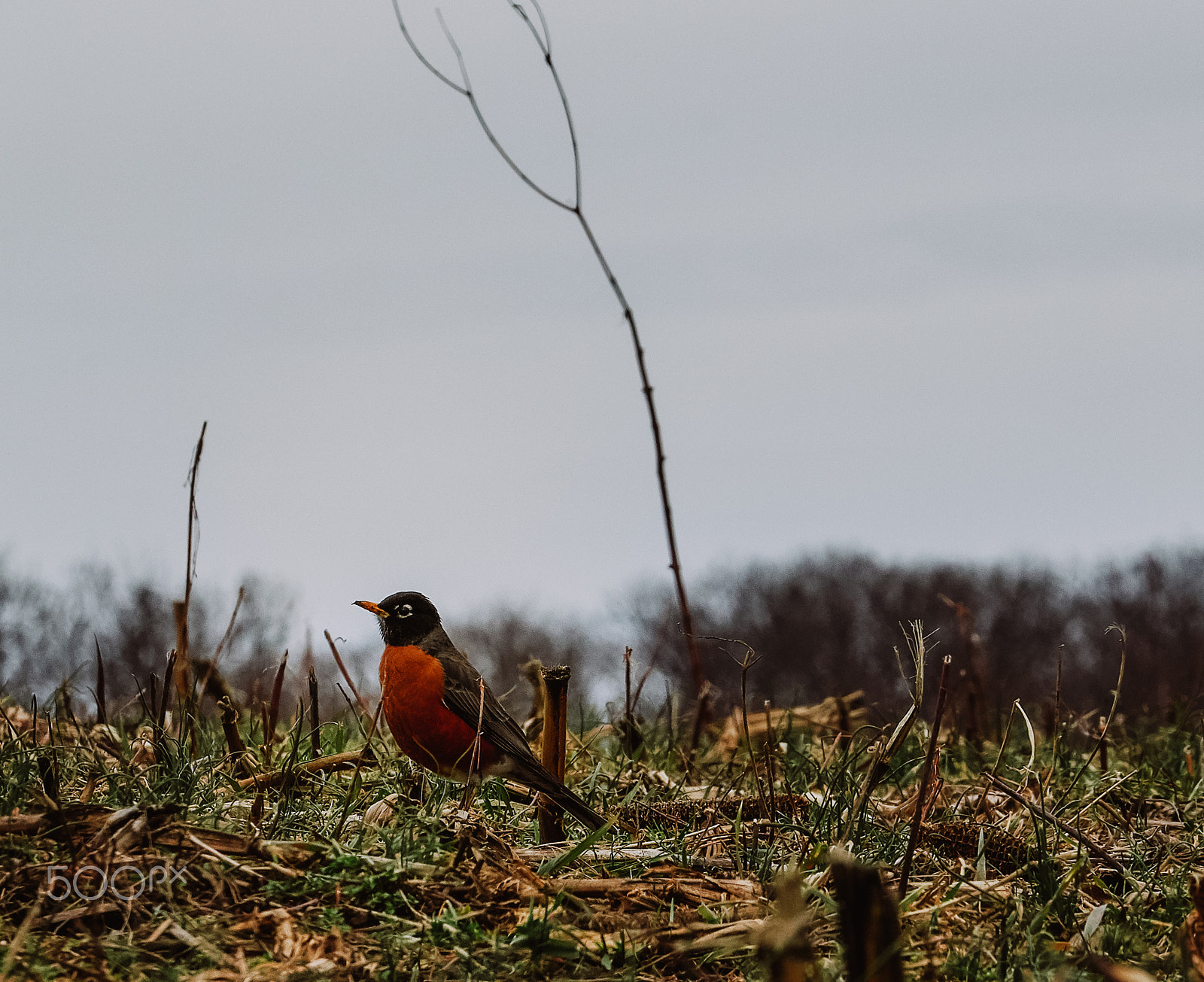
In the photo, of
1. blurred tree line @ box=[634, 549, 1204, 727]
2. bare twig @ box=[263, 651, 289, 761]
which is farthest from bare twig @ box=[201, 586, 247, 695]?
blurred tree line @ box=[634, 549, 1204, 727]

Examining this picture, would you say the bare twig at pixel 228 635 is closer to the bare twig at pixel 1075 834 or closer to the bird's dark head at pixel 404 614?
the bird's dark head at pixel 404 614

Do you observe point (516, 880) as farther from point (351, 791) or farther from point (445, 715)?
point (445, 715)

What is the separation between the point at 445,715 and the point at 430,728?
0.28 feet

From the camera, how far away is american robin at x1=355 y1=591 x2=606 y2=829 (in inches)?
144

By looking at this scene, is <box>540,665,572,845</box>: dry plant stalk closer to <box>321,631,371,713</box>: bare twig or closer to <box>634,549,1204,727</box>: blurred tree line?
<box>321,631,371,713</box>: bare twig

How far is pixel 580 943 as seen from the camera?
2.48 meters

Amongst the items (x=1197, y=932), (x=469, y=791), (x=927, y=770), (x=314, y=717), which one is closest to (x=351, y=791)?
(x=469, y=791)

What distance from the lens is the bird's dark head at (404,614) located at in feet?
15.5

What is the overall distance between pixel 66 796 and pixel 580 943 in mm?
1738

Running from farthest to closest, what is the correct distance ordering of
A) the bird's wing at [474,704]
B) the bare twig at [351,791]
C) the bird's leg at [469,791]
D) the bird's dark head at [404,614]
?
the bird's dark head at [404,614] → the bird's wing at [474,704] → the bird's leg at [469,791] → the bare twig at [351,791]

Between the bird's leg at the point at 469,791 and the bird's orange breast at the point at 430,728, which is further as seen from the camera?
the bird's orange breast at the point at 430,728

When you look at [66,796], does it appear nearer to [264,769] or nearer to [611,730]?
[264,769]

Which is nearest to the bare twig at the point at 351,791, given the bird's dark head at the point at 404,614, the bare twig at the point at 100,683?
the bird's dark head at the point at 404,614

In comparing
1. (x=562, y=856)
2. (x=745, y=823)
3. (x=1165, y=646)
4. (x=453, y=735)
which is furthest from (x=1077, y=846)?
(x=1165, y=646)
